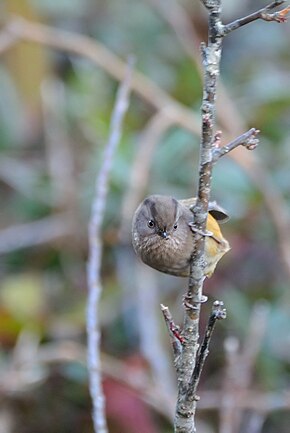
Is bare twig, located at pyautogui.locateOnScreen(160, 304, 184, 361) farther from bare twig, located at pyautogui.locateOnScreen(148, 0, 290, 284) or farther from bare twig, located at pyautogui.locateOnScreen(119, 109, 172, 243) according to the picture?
bare twig, located at pyautogui.locateOnScreen(148, 0, 290, 284)

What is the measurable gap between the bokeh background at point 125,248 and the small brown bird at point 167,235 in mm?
1195

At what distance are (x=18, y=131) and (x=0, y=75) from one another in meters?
0.48

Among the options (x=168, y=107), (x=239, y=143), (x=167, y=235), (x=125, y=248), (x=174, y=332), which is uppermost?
(x=168, y=107)

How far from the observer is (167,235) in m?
2.60

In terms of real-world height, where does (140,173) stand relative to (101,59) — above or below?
below

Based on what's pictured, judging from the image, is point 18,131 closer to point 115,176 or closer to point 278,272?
point 115,176

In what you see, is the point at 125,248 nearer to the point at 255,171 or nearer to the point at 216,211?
the point at 255,171

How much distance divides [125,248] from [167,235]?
2.43 m

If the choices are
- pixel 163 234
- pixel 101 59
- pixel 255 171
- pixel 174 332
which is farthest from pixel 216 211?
pixel 101 59

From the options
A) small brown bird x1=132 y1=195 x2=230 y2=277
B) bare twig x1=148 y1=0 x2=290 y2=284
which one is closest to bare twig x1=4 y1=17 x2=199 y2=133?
bare twig x1=148 y1=0 x2=290 y2=284

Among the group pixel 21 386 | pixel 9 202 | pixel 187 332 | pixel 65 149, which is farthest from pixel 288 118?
pixel 187 332

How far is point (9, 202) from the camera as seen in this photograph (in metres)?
5.70

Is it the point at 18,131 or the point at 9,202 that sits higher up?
the point at 18,131

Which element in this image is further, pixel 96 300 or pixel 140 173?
pixel 140 173
